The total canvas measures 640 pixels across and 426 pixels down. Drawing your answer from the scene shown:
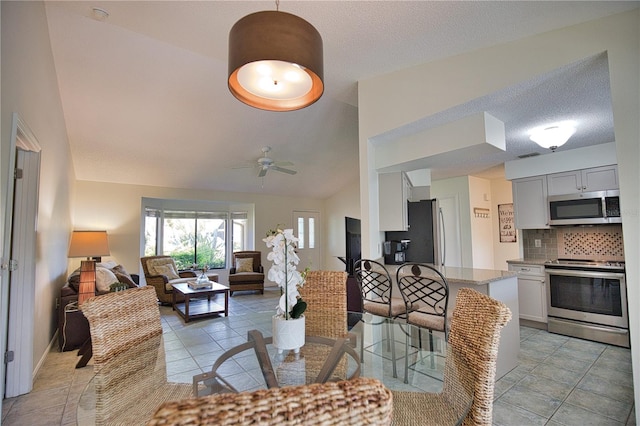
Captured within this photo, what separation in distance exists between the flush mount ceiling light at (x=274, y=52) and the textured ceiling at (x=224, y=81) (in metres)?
1.01

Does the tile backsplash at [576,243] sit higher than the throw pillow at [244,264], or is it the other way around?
the tile backsplash at [576,243]

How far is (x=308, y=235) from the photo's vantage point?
26.9 feet

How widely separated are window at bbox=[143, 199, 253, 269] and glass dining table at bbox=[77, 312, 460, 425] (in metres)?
5.64

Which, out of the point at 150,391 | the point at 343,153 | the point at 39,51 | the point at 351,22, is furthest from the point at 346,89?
the point at 150,391

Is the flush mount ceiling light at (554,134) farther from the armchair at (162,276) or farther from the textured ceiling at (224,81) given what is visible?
the armchair at (162,276)

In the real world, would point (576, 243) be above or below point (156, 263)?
above

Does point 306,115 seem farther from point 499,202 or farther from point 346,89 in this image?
Answer: point 499,202

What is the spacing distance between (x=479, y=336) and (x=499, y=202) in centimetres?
569

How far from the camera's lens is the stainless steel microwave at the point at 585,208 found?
3664 mm

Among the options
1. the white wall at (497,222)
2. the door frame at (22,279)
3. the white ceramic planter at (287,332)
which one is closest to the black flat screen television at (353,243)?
the white wall at (497,222)

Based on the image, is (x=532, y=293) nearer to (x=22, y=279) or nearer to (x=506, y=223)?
(x=506, y=223)

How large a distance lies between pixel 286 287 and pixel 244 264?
18.5 feet

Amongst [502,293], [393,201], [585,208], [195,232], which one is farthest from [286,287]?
[195,232]

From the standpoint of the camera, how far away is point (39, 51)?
2650 mm
